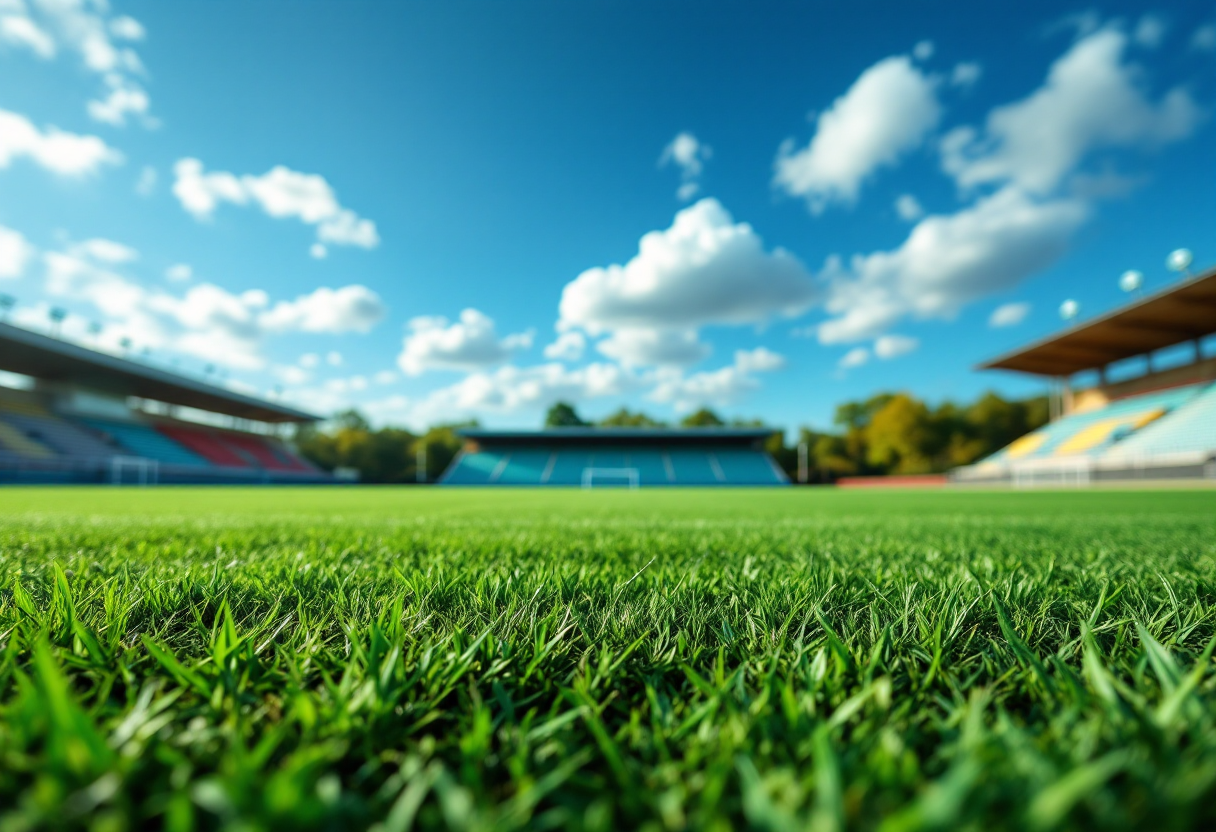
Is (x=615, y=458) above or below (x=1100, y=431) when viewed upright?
below

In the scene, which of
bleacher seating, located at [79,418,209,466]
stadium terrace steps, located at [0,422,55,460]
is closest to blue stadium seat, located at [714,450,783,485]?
bleacher seating, located at [79,418,209,466]

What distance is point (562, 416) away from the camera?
59375mm

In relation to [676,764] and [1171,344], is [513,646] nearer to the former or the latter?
[676,764]

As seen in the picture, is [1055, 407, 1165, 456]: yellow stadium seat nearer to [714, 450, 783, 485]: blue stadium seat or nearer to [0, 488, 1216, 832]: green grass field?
[714, 450, 783, 485]: blue stadium seat

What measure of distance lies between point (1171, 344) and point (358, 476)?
50.9 m

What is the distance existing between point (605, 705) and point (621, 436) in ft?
122

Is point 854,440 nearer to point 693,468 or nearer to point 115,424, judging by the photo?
point 693,468

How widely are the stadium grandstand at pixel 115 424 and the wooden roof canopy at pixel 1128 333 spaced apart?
41155mm


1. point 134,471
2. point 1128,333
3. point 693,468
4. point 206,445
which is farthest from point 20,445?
point 1128,333

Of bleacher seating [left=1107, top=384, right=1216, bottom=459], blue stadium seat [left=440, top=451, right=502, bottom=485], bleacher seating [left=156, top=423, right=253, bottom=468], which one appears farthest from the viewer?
blue stadium seat [left=440, top=451, right=502, bottom=485]

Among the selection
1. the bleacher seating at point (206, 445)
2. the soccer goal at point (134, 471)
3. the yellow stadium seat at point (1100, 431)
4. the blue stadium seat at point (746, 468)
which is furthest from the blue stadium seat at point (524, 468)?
the yellow stadium seat at point (1100, 431)

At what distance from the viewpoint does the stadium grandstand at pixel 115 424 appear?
21.5m

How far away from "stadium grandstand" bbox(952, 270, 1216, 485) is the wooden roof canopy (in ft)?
0.13

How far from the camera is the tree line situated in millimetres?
40625
